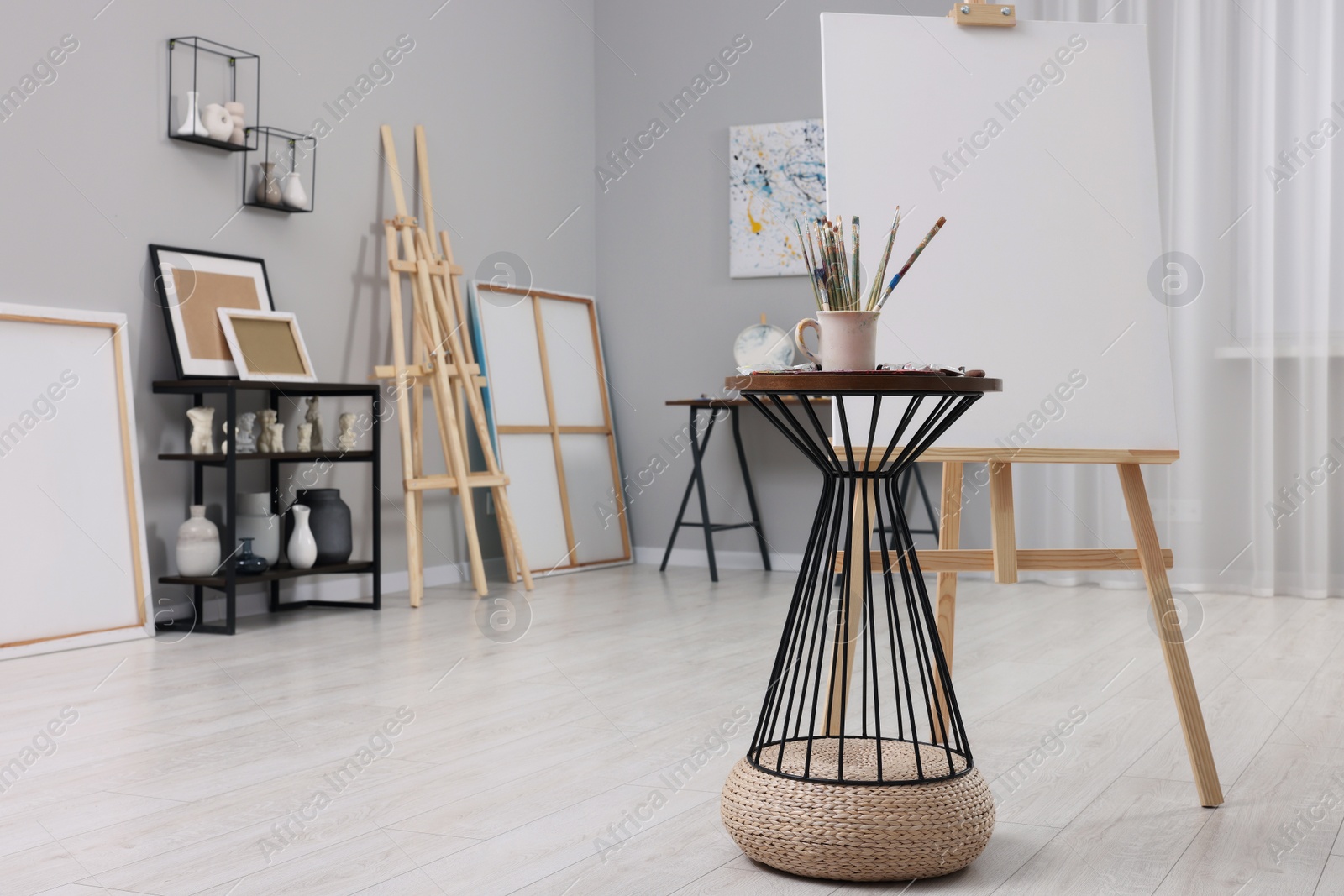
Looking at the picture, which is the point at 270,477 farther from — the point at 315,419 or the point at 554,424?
the point at 554,424

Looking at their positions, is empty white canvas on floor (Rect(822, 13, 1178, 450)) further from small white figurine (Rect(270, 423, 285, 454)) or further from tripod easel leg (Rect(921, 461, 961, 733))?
small white figurine (Rect(270, 423, 285, 454))

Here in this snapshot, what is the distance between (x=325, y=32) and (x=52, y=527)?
2040mm

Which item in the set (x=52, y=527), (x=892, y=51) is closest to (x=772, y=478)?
(x=52, y=527)

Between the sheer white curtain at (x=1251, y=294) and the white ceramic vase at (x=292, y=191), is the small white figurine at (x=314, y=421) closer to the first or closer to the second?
the white ceramic vase at (x=292, y=191)

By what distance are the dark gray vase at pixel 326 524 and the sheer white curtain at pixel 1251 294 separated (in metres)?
2.72

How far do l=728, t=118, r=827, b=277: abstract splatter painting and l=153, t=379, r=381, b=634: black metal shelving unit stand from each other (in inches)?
73.0

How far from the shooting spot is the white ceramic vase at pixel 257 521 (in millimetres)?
3961

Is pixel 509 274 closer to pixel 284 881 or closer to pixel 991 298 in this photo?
pixel 991 298

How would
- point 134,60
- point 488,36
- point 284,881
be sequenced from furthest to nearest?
point 488,36, point 134,60, point 284,881

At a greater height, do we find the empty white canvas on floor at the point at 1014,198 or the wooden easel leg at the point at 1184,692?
the empty white canvas on floor at the point at 1014,198

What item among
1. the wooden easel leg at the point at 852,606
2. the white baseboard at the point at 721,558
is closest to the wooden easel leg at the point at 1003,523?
the wooden easel leg at the point at 852,606

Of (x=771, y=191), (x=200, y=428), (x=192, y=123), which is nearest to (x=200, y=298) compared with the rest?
(x=200, y=428)

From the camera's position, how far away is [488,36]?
5285 millimetres

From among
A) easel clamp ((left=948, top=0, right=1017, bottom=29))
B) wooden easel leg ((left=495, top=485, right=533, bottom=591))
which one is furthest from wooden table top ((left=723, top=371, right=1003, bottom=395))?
wooden easel leg ((left=495, top=485, right=533, bottom=591))
